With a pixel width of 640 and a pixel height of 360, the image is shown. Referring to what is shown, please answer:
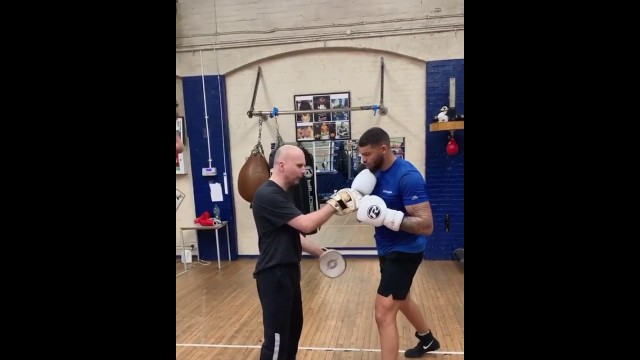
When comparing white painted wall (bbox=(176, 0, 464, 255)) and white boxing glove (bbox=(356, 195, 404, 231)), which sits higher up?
white painted wall (bbox=(176, 0, 464, 255))

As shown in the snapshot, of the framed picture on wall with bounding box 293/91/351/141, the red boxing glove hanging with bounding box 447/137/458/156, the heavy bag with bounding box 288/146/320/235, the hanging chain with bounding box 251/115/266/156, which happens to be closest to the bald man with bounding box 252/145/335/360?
the heavy bag with bounding box 288/146/320/235

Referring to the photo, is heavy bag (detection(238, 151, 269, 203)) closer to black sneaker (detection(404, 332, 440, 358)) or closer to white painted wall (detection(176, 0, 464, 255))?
white painted wall (detection(176, 0, 464, 255))

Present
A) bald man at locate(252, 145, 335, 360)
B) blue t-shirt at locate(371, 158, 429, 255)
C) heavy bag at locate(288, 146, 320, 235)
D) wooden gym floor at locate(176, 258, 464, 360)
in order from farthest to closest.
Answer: heavy bag at locate(288, 146, 320, 235)
wooden gym floor at locate(176, 258, 464, 360)
blue t-shirt at locate(371, 158, 429, 255)
bald man at locate(252, 145, 335, 360)

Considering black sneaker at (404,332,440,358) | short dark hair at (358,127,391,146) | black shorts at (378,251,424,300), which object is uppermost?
short dark hair at (358,127,391,146)

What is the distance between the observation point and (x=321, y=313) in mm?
3035

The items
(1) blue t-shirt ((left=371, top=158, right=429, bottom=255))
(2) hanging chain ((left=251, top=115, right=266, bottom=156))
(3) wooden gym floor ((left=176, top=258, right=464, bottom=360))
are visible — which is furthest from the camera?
(2) hanging chain ((left=251, top=115, right=266, bottom=156))

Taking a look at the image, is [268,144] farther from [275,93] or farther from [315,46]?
[315,46]

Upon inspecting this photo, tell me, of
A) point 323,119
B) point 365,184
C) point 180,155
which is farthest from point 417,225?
point 180,155

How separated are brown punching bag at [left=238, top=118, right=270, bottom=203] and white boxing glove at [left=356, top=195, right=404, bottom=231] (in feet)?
7.32

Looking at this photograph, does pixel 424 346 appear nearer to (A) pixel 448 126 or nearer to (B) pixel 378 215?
(B) pixel 378 215

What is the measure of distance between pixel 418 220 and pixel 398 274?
0.35m

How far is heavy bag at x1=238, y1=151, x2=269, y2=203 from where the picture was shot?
3.97 meters
